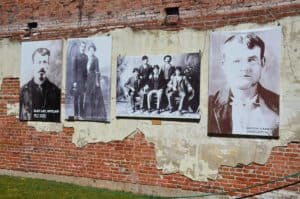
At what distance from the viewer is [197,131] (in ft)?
33.7

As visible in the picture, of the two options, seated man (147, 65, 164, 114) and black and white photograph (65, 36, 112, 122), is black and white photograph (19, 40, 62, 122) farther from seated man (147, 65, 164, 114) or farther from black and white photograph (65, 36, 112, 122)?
seated man (147, 65, 164, 114)

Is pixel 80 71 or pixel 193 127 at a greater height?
pixel 80 71

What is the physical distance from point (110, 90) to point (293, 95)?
3920mm

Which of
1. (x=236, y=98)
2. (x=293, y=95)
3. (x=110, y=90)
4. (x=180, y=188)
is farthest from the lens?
(x=110, y=90)

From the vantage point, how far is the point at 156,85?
10.8 metres

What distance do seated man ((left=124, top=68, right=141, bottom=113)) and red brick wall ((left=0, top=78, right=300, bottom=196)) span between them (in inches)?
27.2

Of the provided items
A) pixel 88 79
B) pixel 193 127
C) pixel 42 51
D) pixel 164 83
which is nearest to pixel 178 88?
A: pixel 164 83

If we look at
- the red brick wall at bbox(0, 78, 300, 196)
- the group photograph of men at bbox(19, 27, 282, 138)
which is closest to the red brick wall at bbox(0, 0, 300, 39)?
the group photograph of men at bbox(19, 27, 282, 138)

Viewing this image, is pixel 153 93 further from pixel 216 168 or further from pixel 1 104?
pixel 1 104

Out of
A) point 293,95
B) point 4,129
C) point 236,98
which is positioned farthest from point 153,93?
point 4,129

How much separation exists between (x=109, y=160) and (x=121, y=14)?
9.78 ft

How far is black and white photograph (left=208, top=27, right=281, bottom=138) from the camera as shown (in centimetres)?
936

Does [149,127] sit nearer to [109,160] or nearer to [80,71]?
[109,160]

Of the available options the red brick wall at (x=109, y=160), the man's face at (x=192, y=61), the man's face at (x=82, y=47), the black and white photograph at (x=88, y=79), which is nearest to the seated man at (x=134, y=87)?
the black and white photograph at (x=88, y=79)
